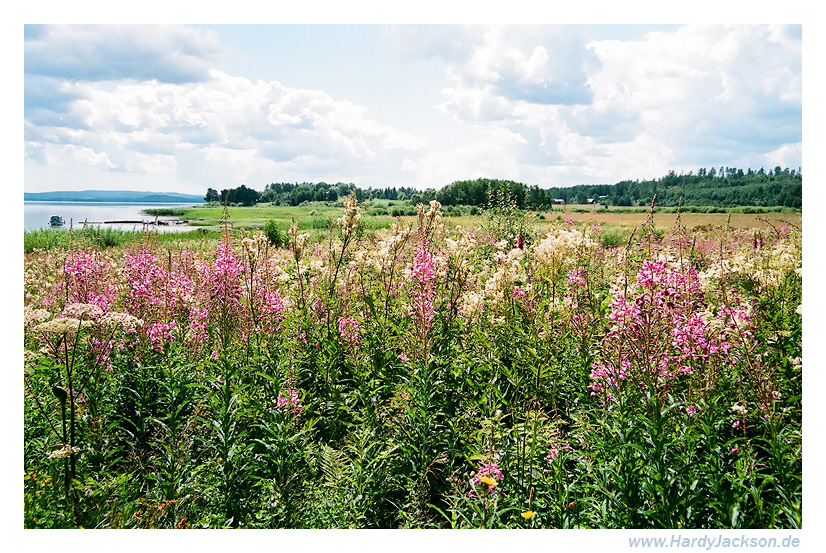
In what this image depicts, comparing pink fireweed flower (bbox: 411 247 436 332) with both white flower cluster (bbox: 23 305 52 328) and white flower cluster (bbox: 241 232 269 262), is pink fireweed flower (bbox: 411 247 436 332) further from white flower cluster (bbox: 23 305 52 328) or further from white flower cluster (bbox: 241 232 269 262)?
white flower cluster (bbox: 23 305 52 328)

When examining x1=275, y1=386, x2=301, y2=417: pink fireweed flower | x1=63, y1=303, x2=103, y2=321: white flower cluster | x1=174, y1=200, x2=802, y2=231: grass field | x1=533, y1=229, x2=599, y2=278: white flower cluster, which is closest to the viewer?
x1=63, y1=303, x2=103, y2=321: white flower cluster

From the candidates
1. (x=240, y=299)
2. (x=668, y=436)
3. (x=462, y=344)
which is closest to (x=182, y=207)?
(x=240, y=299)

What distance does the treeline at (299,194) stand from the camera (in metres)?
5.21

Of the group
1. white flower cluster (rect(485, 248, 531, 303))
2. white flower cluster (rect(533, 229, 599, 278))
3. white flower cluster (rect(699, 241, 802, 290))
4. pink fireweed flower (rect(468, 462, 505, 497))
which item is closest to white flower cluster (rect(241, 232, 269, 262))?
white flower cluster (rect(485, 248, 531, 303))

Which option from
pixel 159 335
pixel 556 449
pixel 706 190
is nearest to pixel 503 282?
pixel 556 449

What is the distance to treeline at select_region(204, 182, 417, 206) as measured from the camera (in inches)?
205

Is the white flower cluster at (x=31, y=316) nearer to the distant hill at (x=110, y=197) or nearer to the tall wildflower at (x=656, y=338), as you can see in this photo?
the distant hill at (x=110, y=197)

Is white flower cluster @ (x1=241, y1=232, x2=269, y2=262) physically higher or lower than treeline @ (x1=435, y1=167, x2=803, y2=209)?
lower

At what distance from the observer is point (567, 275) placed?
5.49 metres

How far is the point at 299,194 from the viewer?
850cm

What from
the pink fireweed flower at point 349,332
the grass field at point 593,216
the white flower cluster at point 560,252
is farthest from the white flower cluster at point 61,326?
the white flower cluster at point 560,252

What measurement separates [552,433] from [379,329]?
6.36ft

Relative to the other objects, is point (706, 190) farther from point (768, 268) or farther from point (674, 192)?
point (768, 268)
